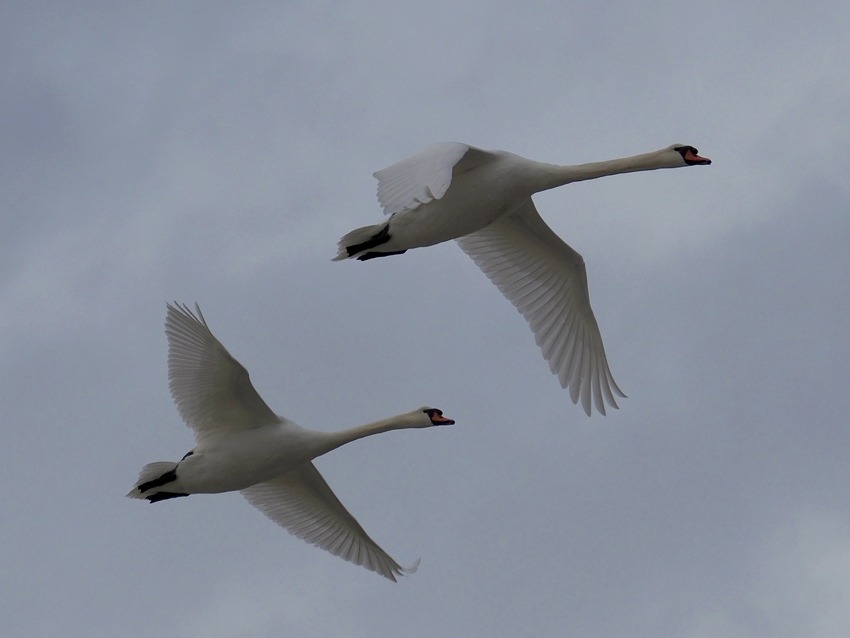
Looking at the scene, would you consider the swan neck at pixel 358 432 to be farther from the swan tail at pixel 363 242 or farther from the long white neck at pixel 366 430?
the swan tail at pixel 363 242

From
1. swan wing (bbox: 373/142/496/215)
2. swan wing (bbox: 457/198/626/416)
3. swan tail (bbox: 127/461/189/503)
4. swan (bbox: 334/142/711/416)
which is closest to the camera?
swan wing (bbox: 373/142/496/215)

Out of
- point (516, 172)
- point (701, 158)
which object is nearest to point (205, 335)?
point (516, 172)

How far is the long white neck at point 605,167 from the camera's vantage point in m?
25.4

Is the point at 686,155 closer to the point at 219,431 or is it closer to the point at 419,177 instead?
the point at 419,177

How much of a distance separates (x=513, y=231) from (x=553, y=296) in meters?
1.15

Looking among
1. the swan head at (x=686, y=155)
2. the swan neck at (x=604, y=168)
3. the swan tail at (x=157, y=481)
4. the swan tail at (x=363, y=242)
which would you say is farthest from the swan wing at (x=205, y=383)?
the swan head at (x=686, y=155)

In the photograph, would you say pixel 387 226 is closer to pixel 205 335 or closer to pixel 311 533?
pixel 205 335

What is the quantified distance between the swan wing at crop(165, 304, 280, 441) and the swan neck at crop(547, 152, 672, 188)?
4.70 metres

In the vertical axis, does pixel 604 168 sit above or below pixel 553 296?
above

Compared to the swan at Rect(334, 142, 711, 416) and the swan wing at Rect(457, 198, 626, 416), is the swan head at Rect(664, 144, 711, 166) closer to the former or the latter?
the swan at Rect(334, 142, 711, 416)

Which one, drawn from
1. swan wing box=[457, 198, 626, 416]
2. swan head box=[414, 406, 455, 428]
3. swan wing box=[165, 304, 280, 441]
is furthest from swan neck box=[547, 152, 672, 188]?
swan wing box=[165, 304, 280, 441]

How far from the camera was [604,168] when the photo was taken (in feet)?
85.0

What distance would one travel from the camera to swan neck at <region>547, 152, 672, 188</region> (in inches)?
1001

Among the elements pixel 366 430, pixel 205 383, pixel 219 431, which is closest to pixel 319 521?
pixel 366 430
